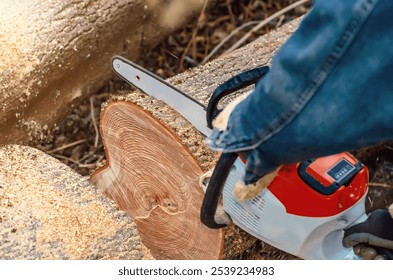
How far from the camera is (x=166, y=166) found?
83.4 inches

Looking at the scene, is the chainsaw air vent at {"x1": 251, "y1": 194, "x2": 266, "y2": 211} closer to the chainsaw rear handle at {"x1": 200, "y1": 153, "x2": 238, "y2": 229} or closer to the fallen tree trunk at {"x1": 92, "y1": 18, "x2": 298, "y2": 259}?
the chainsaw rear handle at {"x1": 200, "y1": 153, "x2": 238, "y2": 229}

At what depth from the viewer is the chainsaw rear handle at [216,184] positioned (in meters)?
1.61

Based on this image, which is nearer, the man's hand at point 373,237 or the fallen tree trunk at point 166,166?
the man's hand at point 373,237

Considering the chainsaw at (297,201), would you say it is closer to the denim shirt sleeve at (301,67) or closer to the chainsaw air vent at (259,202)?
the chainsaw air vent at (259,202)

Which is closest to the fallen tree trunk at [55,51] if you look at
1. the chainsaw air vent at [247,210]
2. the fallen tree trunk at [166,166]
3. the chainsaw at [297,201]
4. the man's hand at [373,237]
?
the fallen tree trunk at [166,166]

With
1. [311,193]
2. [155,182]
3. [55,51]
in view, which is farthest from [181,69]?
[311,193]

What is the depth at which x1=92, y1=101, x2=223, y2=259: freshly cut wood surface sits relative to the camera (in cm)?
207

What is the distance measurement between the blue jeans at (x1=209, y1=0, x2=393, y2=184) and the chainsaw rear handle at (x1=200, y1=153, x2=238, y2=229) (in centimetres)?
25

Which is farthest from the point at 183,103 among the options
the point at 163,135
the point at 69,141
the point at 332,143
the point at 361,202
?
the point at 69,141

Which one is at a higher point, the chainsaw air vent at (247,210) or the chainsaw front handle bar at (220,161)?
the chainsaw front handle bar at (220,161)

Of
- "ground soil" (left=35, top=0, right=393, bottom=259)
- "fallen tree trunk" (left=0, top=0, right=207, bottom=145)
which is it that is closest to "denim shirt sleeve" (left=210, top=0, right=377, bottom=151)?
"fallen tree trunk" (left=0, top=0, right=207, bottom=145)

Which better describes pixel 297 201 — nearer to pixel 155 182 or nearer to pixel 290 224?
pixel 290 224

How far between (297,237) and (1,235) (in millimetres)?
840

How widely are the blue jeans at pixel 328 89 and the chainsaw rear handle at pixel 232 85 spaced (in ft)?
0.99
